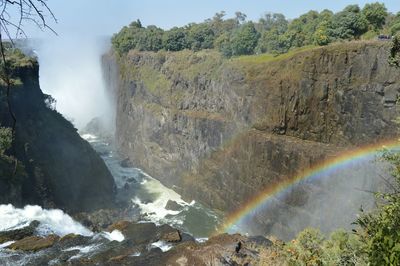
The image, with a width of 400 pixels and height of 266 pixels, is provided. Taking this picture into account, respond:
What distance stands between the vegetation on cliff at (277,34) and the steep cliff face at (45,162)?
32.3m

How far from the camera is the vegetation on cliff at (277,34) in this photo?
203 feet

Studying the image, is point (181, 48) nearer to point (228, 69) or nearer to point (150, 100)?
point (150, 100)

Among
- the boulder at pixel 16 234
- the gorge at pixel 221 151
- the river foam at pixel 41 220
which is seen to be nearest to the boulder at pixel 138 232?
the gorge at pixel 221 151

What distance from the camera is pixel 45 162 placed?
5322 cm

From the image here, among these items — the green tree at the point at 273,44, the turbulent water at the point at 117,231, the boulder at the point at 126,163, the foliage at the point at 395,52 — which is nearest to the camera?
the foliage at the point at 395,52

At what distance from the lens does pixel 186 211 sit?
206 feet

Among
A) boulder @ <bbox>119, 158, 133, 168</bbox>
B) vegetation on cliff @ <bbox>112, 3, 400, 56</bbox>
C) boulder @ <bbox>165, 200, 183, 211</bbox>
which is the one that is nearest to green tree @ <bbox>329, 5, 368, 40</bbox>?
vegetation on cliff @ <bbox>112, 3, 400, 56</bbox>

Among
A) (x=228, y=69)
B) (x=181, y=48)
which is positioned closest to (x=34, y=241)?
(x=228, y=69)

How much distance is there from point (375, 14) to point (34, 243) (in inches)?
2174

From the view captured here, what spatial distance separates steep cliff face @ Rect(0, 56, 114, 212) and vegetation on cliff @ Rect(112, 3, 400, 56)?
32260mm

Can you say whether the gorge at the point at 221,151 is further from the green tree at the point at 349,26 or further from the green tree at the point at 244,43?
the green tree at the point at 349,26

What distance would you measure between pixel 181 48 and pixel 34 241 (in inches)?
2578

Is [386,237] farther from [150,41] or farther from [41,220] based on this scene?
[150,41]

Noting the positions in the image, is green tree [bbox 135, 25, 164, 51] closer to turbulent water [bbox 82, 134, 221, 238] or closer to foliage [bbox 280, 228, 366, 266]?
turbulent water [bbox 82, 134, 221, 238]
